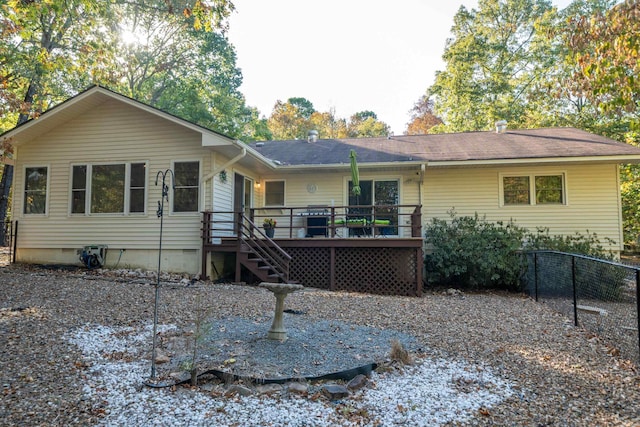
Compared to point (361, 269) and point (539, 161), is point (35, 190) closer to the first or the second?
point (361, 269)

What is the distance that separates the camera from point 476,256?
960cm

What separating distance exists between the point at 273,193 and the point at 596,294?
871cm

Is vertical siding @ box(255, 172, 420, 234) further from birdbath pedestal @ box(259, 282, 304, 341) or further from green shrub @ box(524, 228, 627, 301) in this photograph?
birdbath pedestal @ box(259, 282, 304, 341)

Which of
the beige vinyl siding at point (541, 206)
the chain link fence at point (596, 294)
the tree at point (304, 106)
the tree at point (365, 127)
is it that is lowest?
the chain link fence at point (596, 294)

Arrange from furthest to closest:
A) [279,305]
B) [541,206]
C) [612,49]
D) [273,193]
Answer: [273,193]
[541,206]
[612,49]
[279,305]

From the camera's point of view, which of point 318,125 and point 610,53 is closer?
point 610,53

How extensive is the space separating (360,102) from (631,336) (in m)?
32.2

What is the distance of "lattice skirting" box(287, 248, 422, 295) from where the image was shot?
30.0 ft

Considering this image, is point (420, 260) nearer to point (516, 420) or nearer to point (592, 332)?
point (592, 332)

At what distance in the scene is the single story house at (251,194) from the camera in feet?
30.3

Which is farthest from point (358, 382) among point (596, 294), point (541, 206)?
point (541, 206)

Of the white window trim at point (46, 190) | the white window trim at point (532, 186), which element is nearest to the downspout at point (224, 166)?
the white window trim at point (46, 190)

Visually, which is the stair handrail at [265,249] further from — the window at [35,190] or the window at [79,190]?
the window at [35,190]

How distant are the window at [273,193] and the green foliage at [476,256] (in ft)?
15.7
